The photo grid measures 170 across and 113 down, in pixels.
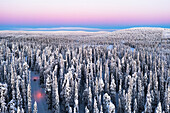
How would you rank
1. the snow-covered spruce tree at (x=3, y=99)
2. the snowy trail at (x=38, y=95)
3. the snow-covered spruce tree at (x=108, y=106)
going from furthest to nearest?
1. the snowy trail at (x=38, y=95)
2. the snow-covered spruce tree at (x=3, y=99)
3. the snow-covered spruce tree at (x=108, y=106)

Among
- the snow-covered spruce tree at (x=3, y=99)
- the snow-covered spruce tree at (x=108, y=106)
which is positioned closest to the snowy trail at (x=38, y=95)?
the snow-covered spruce tree at (x=3, y=99)

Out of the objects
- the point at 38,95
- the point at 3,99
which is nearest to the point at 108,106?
the point at 38,95

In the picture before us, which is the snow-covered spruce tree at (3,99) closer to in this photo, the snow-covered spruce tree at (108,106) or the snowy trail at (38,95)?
the snowy trail at (38,95)

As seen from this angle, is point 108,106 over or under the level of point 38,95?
over

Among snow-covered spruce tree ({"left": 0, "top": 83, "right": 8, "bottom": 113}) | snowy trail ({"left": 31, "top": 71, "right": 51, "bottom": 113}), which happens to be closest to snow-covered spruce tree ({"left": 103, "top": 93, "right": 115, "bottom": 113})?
snowy trail ({"left": 31, "top": 71, "right": 51, "bottom": 113})

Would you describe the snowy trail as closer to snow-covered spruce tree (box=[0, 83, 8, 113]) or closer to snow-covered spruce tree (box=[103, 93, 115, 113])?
snow-covered spruce tree (box=[0, 83, 8, 113])

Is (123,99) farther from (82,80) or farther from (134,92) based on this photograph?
(82,80)

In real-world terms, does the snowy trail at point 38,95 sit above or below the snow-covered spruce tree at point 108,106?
below

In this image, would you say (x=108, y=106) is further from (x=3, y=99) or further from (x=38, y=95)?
(x=3, y=99)

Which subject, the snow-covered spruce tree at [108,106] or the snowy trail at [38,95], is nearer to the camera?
the snow-covered spruce tree at [108,106]
